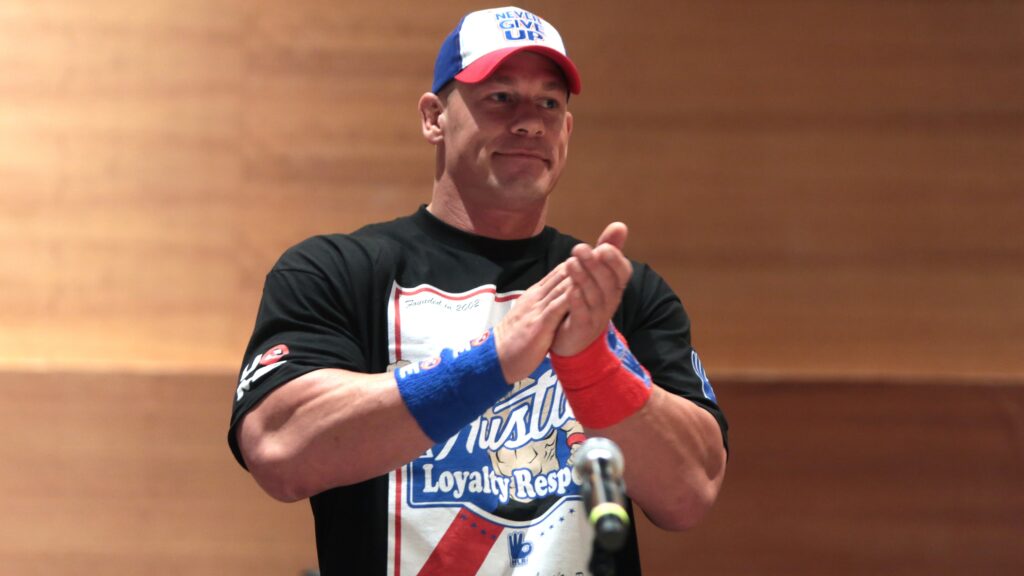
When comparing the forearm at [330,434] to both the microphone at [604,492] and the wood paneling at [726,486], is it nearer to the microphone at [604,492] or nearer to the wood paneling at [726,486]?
the microphone at [604,492]

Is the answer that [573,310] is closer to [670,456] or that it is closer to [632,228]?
[670,456]

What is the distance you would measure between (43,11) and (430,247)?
1.44 m

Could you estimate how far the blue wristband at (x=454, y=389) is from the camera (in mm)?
1624

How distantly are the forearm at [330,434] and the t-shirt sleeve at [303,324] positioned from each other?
0.04 meters

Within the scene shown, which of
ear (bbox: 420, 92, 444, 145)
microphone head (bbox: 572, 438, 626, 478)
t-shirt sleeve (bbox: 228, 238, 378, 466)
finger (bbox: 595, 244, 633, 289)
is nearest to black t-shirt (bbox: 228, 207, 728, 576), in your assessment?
t-shirt sleeve (bbox: 228, 238, 378, 466)

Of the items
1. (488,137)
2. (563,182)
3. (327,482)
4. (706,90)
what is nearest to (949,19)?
(706,90)

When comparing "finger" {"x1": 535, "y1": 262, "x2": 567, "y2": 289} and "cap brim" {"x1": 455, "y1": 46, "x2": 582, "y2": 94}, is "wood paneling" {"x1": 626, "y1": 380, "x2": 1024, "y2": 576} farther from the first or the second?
"finger" {"x1": 535, "y1": 262, "x2": 567, "y2": 289}

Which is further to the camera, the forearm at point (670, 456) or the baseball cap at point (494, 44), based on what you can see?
the baseball cap at point (494, 44)

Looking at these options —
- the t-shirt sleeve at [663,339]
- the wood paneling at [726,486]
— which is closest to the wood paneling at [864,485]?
the wood paneling at [726,486]

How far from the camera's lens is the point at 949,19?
294 centimetres

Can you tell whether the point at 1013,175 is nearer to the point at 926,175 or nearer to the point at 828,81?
the point at 926,175

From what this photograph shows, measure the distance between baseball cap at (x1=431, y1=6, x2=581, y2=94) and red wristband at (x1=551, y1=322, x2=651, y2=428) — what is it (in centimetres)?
54

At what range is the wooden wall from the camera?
8.79 ft

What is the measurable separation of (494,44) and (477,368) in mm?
658
